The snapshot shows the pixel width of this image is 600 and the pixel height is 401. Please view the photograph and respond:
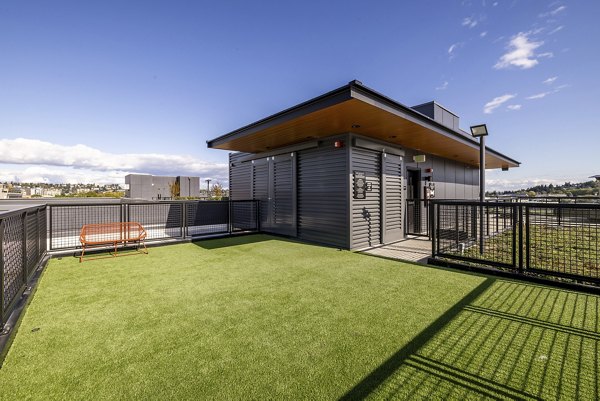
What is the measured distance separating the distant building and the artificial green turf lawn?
23423mm

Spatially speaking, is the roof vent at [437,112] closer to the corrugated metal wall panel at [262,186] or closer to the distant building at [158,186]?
the corrugated metal wall panel at [262,186]

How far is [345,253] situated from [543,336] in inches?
157

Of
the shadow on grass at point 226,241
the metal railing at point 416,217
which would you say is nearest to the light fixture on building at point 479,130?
the metal railing at point 416,217

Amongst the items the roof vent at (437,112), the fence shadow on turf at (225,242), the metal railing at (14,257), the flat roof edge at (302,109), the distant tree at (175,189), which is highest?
the roof vent at (437,112)

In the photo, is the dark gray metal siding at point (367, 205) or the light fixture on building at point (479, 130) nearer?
the light fixture on building at point (479, 130)

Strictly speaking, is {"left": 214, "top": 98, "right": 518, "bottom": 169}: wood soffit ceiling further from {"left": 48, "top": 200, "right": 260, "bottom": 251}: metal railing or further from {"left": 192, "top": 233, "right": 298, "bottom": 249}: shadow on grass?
{"left": 192, "top": 233, "right": 298, "bottom": 249}: shadow on grass

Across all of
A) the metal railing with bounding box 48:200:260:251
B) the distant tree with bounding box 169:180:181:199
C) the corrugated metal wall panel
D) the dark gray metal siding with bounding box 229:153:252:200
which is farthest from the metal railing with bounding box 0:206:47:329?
the distant tree with bounding box 169:180:181:199

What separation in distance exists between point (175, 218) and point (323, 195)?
7319mm

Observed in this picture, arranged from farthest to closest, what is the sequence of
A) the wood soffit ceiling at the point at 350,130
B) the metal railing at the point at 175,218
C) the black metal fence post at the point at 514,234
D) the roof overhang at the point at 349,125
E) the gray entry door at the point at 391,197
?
the metal railing at the point at 175,218
the gray entry door at the point at 391,197
the wood soffit ceiling at the point at 350,130
the roof overhang at the point at 349,125
the black metal fence post at the point at 514,234

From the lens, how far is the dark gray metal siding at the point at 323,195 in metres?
6.87

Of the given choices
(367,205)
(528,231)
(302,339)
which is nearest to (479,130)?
(528,231)

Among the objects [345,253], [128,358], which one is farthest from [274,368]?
[345,253]

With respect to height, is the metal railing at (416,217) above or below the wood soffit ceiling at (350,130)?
below

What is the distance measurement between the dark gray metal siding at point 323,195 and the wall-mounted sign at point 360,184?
295mm
